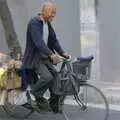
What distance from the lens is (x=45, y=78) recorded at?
26.1 ft

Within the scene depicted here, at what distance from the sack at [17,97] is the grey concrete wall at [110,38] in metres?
2.10

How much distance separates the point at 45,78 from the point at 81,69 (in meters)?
0.55

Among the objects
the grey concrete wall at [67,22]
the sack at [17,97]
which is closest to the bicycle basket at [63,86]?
the sack at [17,97]

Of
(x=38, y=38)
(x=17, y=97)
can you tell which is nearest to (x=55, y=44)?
(x=38, y=38)

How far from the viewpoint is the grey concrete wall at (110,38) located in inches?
387

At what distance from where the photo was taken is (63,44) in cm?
1053

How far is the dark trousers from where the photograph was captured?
7.97 metres

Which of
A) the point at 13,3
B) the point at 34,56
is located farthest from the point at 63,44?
the point at 34,56

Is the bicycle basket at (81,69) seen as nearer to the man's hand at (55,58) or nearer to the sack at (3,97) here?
the man's hand at (55,58)

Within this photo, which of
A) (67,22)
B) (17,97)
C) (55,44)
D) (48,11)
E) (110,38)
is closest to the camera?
(48,11)

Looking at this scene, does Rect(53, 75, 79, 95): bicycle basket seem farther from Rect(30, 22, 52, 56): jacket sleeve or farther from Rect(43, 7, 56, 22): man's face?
Rect(43, 7, 56, 22): man's face

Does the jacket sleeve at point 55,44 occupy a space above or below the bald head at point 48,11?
below

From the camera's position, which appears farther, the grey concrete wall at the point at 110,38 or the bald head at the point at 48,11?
the grey concrete wall at the point at 110,38

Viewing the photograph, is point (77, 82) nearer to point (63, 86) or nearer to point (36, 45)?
point (63, 86)
